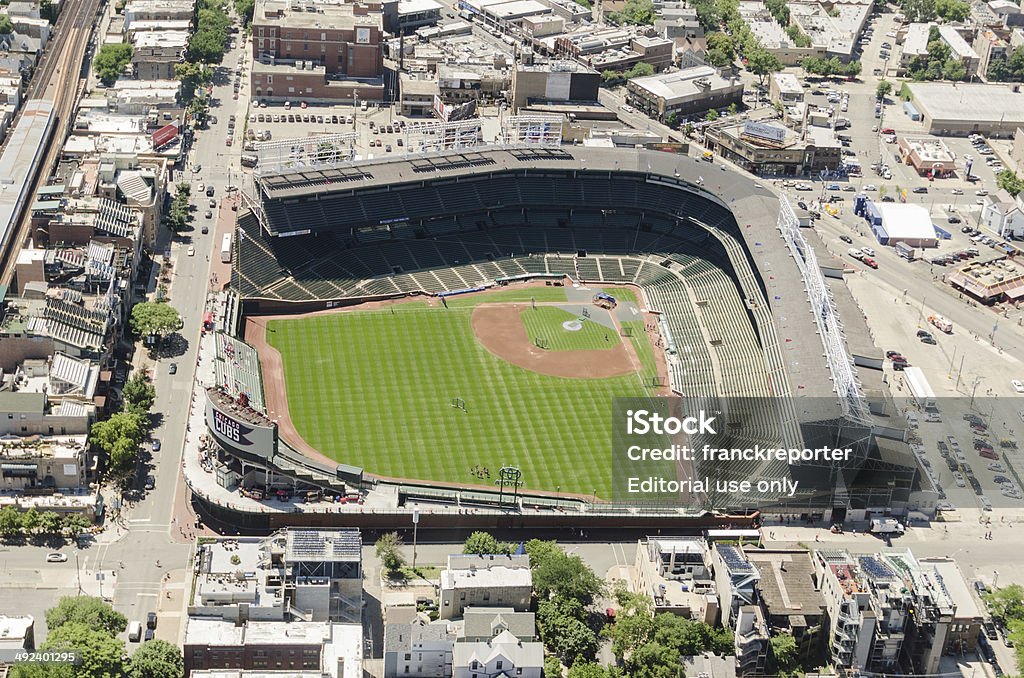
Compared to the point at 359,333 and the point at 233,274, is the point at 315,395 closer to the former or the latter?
the point at 359,333

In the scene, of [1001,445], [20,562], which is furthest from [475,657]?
[1001,445]

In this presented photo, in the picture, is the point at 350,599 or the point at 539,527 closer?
the point at 350,599

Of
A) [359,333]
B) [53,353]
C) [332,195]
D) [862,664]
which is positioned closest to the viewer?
[862,664]

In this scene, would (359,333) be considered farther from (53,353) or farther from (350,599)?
(350,599)

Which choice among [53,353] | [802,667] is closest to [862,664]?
[802,667]

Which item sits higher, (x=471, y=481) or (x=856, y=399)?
(x=856, y=399)

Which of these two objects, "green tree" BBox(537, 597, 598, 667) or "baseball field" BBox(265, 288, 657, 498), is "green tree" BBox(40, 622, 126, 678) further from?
"baseball field" BBox(265, 288, 657, 498)

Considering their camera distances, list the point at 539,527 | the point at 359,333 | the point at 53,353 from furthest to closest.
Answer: the point at 359,333
the point at 53,353
the point at 539,527
